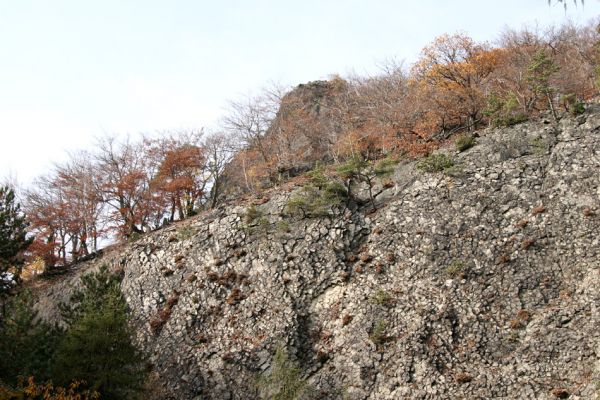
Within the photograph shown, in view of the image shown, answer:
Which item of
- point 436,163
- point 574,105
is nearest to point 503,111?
point 574,105

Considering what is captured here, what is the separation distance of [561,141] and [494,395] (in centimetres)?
1417

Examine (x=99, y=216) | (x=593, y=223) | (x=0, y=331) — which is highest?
(x=99, y=216)

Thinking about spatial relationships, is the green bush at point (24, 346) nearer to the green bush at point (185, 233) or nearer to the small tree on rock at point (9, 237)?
the small tree on rock at point (9, 237)

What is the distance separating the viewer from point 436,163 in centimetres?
2664

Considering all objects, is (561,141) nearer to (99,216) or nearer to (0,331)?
(0,331)

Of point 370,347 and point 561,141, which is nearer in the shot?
point 370,347

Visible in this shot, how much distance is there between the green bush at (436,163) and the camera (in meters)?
26.5

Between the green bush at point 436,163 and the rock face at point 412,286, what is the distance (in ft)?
1.47

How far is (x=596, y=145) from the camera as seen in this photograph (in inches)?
936

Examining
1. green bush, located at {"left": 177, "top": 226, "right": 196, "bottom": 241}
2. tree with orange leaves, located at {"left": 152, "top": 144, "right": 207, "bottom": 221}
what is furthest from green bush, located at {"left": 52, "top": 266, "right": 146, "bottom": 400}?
tree with orange leaves, located at {"left": 152, "top": 144, "right": 207, "bottom": 221}

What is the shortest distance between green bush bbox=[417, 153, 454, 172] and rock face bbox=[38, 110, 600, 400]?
45 centimetres

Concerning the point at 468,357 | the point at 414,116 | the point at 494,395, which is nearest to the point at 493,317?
the point at 468,357

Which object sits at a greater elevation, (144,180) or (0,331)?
(144,180)

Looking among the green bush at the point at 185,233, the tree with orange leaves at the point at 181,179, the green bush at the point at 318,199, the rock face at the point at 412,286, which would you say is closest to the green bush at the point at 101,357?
the rock face at the point at 412,286
